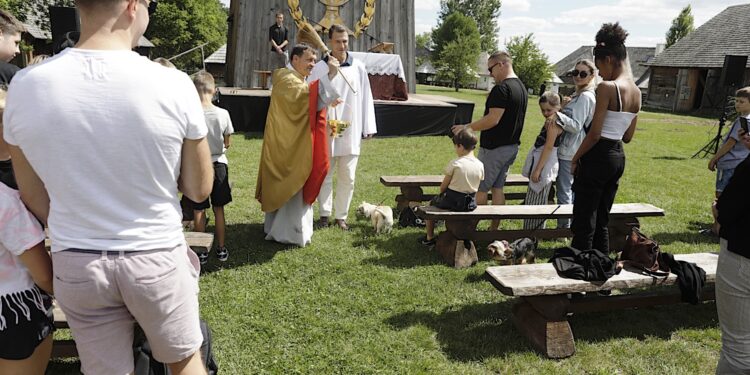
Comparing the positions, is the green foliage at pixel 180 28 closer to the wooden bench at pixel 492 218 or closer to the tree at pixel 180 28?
the tree at pixel 180 28

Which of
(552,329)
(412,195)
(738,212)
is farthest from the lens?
(412,195)

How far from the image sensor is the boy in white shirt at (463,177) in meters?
4.51

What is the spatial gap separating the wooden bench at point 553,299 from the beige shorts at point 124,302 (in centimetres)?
210

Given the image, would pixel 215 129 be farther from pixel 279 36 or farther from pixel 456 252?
pixel 279 36

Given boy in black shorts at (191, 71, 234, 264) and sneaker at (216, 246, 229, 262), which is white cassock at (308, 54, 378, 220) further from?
sneaker at (216, 246, 229, 262)

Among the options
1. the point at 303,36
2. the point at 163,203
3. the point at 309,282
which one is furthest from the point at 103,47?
the point at 303,36

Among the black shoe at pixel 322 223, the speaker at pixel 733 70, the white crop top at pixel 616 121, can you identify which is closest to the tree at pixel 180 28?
the speaker at pixel 733 70

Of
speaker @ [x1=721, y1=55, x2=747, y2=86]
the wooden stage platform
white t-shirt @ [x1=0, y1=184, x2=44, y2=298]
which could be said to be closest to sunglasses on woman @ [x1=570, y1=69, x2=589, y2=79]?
white t-shirt @ [x1=0, y1=184, x2=44, y2=298]

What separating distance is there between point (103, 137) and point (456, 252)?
3578 millimetres

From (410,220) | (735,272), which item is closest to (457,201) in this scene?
(410,220)

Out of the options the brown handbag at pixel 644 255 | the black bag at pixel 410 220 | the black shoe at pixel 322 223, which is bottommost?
the black shoe at pixel 322 223

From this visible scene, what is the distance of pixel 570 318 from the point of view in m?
3.71

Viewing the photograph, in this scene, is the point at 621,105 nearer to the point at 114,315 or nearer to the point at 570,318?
the point at 570,318

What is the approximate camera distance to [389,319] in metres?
3.61
